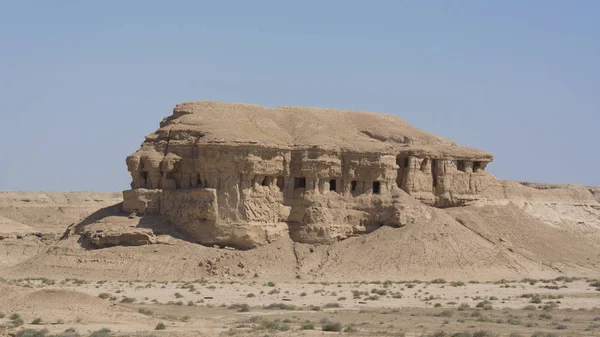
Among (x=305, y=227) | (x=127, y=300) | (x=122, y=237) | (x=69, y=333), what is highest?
(x=305, y=227)

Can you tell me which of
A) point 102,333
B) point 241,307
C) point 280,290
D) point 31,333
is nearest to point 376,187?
point 280,290

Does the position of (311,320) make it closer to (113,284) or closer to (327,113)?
(113,284)

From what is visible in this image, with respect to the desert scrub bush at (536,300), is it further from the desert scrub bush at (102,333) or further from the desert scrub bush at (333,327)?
the desert scrub bush at (102,333)

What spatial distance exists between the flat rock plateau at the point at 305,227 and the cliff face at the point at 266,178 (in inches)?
3.0

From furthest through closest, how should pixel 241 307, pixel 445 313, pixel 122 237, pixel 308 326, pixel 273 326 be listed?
pixel 122 237 < pixel 241 307 < pixel 445 313 < pixel 308 326 < pixel 273 326

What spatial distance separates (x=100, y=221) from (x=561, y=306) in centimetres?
2583

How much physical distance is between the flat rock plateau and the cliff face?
0.25ft

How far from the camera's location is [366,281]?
58.2 meters

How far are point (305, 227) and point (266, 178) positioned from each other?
3.37m

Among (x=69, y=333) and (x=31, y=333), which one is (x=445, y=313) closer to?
(x=69, y=333)

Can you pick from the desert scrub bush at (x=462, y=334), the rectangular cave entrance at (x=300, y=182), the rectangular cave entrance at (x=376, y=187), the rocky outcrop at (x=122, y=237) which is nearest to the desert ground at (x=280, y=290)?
the rocky outcrop at (x=122, y=237)

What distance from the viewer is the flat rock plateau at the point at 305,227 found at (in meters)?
56.9

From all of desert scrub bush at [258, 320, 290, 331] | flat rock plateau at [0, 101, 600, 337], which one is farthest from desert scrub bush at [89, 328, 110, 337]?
flat rock plateau at [0, 101, 600, 337]

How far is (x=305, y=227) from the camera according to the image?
61.5m
